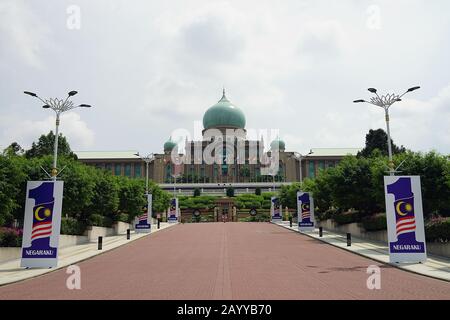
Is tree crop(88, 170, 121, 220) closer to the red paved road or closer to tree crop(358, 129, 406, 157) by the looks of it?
the red paved road

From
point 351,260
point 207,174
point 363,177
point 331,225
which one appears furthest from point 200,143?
point 351,260

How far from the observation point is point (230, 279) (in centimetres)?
1448

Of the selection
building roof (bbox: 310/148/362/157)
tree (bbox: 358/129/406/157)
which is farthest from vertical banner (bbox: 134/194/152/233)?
building roof (bbox: 310/148/362/157)

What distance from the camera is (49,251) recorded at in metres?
19.1

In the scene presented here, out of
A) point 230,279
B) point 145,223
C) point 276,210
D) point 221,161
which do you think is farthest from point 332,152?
point 230,279

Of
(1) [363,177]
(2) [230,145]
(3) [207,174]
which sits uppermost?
(2) [230,145]

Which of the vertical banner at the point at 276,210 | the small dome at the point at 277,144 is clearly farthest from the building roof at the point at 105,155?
the vertical banner at the point at 276,210

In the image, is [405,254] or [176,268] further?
[405,254]

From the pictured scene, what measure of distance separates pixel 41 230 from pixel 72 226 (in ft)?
43.7

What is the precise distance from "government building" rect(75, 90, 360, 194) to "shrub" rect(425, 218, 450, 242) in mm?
80214

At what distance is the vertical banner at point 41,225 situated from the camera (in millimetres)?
18953
